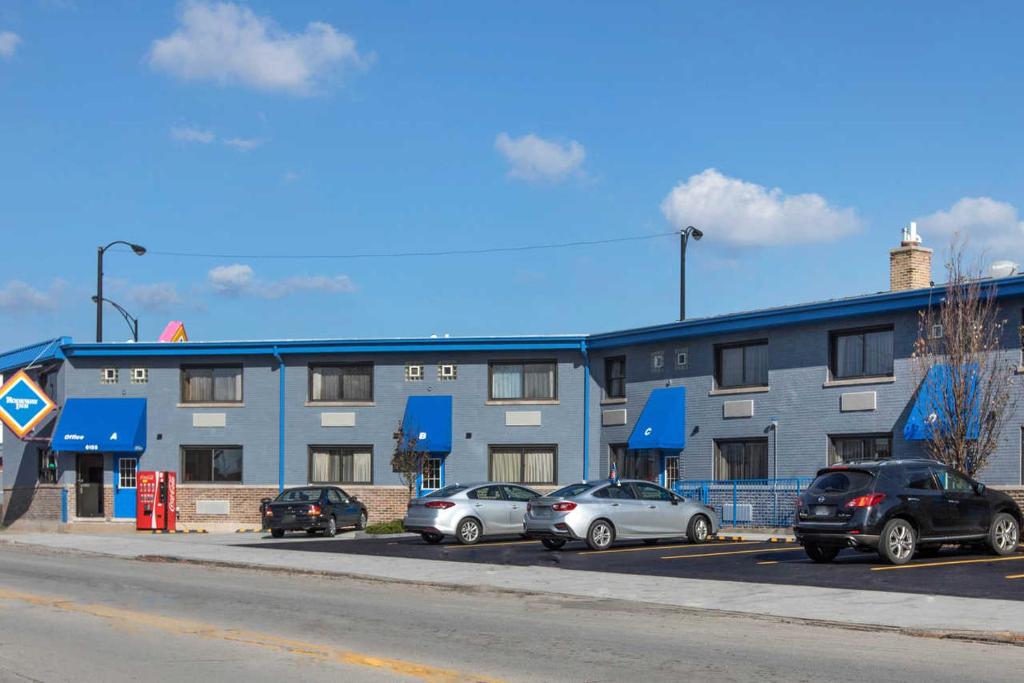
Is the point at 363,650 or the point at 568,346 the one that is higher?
the point at 568,346

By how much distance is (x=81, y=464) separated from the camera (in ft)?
139

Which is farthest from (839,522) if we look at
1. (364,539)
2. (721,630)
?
(364,539)

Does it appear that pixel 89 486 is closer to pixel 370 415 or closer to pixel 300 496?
pixel 370 415

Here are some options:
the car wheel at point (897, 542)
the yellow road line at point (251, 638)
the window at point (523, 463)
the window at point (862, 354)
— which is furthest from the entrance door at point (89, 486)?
the car wheel at point (897, 542)

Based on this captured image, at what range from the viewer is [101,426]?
41.3 meters

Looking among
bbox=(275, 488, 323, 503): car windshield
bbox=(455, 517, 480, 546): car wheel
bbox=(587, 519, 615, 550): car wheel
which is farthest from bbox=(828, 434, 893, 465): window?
bbox=(275, 488, 323, 503): car windshield

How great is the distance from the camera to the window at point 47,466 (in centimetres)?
4288

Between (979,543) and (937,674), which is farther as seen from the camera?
(979,543)

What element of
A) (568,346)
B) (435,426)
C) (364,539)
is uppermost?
(568,346)

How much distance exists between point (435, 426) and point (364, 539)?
323 inches

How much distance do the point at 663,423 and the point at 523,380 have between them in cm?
595

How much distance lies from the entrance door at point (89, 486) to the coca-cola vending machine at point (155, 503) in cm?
398

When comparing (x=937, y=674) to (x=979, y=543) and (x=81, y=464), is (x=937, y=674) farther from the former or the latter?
(x=81, y=464)

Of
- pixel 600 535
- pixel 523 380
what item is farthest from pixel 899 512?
pixel 523 380
